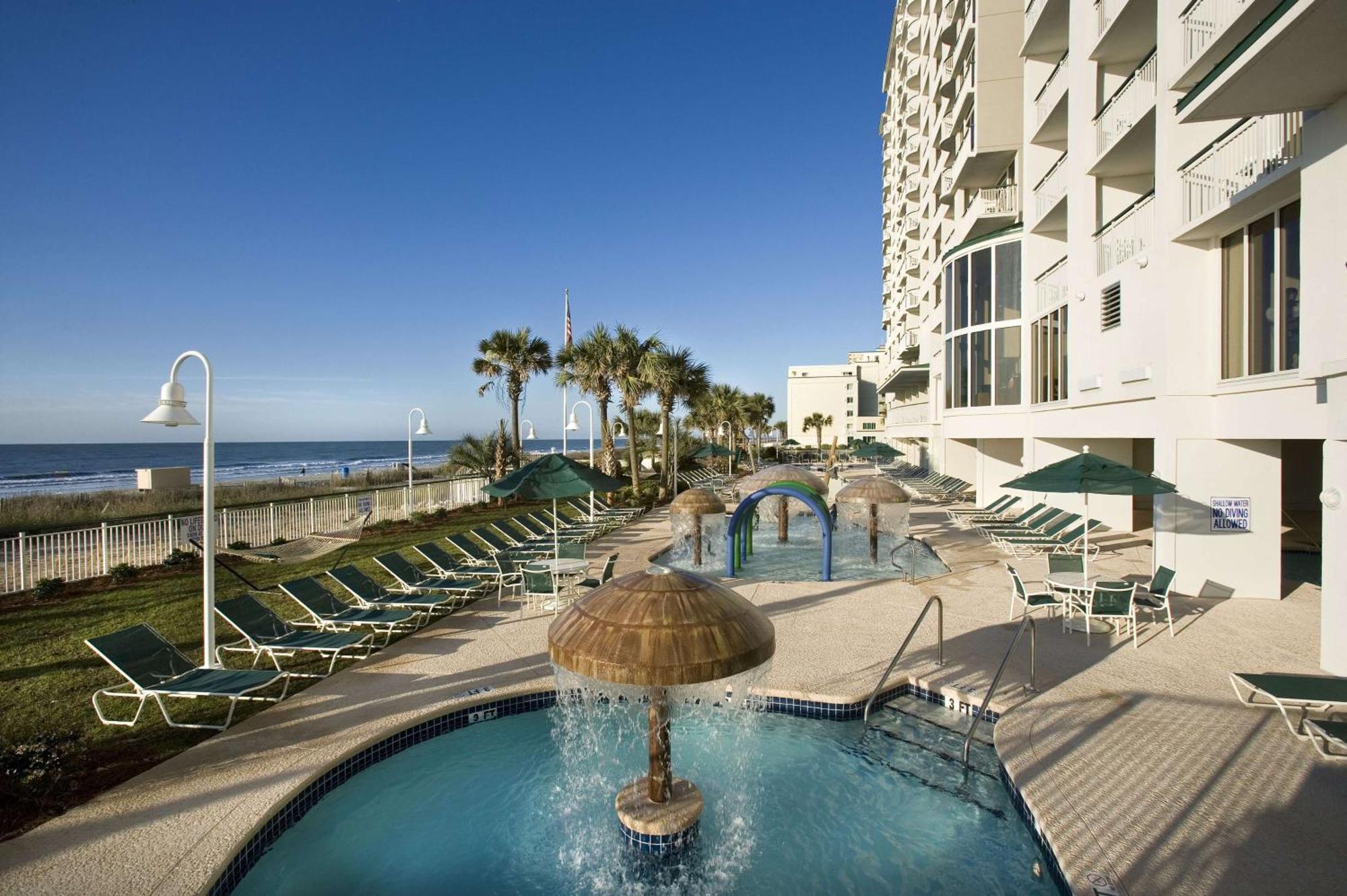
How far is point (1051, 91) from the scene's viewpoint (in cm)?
1850

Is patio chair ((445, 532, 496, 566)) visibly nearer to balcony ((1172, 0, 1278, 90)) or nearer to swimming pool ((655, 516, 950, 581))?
swimming pool ((655, 516, 950, 581))

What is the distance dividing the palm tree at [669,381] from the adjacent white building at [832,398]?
7647cm

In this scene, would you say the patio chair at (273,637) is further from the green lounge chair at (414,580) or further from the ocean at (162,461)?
the ocean at (162,461)

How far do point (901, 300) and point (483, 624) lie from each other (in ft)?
150

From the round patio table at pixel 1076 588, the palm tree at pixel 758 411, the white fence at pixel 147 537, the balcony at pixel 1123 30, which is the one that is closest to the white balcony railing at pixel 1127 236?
the balcony at pixel 1123 30

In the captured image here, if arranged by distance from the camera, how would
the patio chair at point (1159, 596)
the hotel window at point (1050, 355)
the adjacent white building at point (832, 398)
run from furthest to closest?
1. the adjacent white building at point (832, 398)
2. the hotel window at point (1050, 355)
3. the patio chair at point (1159, 596)

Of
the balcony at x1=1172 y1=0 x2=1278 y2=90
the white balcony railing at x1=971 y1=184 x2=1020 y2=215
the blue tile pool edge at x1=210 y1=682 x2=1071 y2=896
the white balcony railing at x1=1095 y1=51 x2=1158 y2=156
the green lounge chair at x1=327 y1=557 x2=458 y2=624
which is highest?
the white balcony railing at x1=971 y1=184 x2=1020 y2=215

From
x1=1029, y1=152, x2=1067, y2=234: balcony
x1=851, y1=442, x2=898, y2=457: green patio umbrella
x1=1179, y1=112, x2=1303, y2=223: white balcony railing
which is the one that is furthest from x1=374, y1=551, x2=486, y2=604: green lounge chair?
x1=851, y1=442, x2=898, y2=457: green patio umbrella

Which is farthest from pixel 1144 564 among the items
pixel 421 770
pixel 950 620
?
pixel 421 770

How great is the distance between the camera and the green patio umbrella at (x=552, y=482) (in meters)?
10.6

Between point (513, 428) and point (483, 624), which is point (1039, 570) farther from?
point (513, 428)

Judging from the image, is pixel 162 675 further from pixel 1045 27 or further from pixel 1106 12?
pixel 1045 27

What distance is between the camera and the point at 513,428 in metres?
28.7

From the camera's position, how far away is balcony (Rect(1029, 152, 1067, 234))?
58.7 ft
